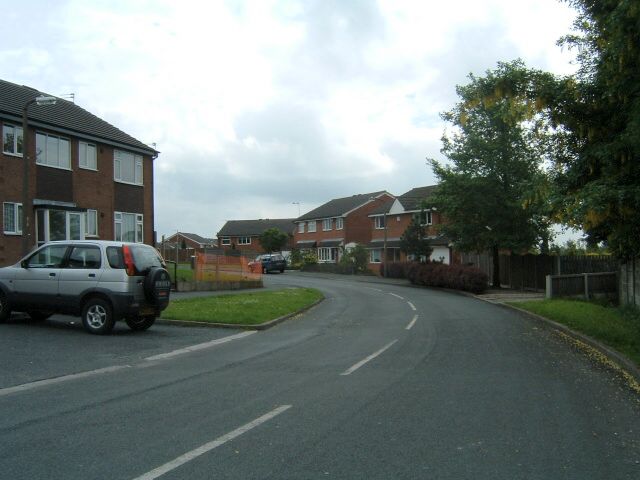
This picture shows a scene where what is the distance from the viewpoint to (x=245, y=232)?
92.9 metres

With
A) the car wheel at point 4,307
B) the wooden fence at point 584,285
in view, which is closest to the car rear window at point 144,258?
the car wheel at point 4,307

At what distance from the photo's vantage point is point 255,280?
31.8 meters

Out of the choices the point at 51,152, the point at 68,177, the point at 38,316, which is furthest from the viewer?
the point at 68,177

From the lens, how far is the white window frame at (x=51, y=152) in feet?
79.6

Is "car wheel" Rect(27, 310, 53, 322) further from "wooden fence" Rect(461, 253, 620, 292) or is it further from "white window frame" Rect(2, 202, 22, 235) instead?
"wooden fence" Rect(461, 253, 620, 292)

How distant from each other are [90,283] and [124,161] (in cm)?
1729

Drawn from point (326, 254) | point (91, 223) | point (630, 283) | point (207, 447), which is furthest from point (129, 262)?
point (326, 254)

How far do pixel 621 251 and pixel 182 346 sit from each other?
917cm

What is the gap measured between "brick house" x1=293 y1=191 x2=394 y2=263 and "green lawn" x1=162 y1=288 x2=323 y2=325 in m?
43.5

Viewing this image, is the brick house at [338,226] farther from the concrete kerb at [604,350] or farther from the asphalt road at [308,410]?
the asphalt road at [308,410]

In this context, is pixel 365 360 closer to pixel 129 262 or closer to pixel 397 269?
pixel 129 262

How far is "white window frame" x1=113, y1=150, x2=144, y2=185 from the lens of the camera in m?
28.6

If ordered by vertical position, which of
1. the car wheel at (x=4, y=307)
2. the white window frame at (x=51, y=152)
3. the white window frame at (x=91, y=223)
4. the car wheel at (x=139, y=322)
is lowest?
the car wheel at (x=139, y=322)

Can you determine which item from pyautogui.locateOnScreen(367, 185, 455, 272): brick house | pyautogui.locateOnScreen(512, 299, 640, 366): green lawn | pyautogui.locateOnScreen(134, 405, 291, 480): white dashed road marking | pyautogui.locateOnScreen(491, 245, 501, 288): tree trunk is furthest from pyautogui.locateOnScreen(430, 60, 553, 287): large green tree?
pyautogui.locateOnScreen(134, 405, 291, 480): white dashed road marking
